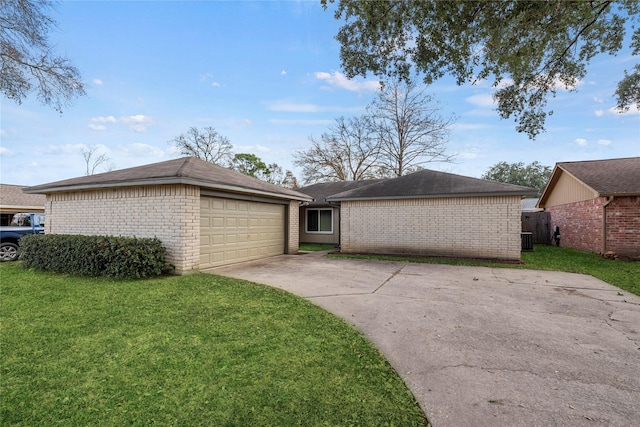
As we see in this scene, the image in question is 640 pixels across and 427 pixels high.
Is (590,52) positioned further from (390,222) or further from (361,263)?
(361,263)

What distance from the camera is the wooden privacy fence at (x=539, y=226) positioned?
54.3 ft

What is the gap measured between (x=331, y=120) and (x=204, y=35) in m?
19.0

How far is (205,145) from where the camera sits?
3269 cm

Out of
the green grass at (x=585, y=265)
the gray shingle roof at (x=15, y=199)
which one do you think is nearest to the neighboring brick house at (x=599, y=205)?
the green grass at (x=585, y=265)

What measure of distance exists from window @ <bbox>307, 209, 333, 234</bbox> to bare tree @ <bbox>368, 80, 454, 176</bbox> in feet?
40.9

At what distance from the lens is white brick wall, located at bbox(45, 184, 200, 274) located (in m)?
7.30

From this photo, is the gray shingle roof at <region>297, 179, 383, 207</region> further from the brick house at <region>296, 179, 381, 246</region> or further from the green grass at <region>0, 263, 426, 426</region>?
the green grass at <region>0, 263, 426, 426</region>

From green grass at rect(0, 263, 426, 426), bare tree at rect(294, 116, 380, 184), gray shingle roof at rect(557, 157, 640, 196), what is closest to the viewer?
green grass at rect(0, 263, 426, 426)

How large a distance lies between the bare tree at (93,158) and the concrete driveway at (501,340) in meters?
37.3

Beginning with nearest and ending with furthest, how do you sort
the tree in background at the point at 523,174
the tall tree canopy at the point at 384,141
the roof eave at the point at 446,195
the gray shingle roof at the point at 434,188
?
1. the roof eave at the point at 446,195
2. the gray shingle roof at the point at 434,188
3. the tall tree canopy at the point at 384,141
4. the tree in background at the point at 523,174

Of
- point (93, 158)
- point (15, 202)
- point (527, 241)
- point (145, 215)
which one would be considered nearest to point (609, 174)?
point (527, 241)

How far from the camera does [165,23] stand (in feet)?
29.1

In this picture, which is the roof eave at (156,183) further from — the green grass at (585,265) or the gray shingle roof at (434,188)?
the green grass at (585,265)

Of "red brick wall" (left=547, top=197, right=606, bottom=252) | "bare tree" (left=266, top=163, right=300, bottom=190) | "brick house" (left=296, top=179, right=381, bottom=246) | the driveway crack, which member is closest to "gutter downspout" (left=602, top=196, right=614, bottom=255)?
"red brick wall" (left=547, top=197, right=606, bottom=252)
